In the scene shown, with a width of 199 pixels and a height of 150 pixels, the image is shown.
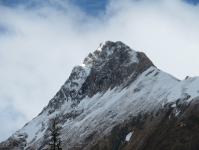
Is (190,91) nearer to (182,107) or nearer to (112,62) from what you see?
(182,107)

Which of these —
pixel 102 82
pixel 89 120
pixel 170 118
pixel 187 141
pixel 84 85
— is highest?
pixel 84 85

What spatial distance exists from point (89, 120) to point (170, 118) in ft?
191

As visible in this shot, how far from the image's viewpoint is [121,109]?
103125mm

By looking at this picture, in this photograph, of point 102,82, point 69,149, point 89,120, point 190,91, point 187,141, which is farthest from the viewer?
point 102,82

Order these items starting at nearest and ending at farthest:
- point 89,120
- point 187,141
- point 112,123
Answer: point 187,141 → point 112,123 → point 89,120

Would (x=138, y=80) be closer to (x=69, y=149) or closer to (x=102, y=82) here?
(x=102, y=82)

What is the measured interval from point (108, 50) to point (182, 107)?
112874mm

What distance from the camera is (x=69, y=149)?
10456 centimetres

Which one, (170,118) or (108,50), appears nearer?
(170,118)

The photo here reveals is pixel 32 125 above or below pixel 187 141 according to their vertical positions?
above

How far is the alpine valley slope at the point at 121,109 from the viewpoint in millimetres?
64500

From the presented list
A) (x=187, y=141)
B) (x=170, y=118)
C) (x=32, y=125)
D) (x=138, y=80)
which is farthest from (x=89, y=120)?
(x=32, y=125)

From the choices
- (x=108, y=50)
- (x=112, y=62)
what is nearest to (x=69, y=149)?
(x=112, y=62)

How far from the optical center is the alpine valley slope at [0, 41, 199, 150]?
64.5m
